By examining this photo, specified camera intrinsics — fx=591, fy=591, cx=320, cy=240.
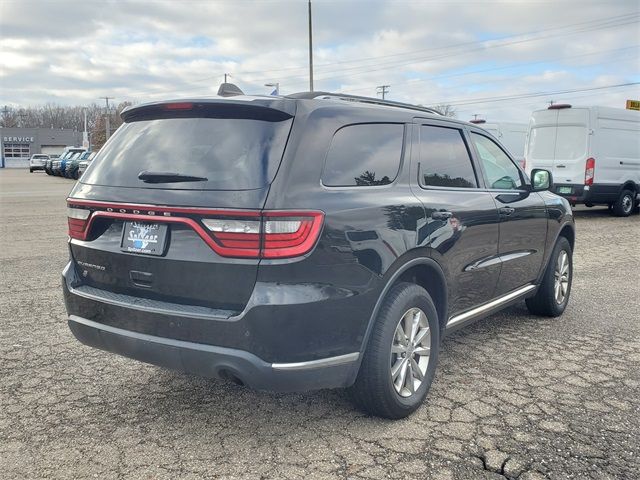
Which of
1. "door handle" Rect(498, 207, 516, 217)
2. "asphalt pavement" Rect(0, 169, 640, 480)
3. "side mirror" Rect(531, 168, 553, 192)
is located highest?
"side mirror" Rect(531, 168, 553, 192)

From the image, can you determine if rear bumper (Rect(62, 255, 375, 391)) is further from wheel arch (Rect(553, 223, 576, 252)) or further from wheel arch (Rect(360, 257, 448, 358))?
wheel arch (Rect(553, 223, 576, 252))

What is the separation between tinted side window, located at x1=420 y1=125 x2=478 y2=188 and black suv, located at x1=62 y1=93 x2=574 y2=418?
0.9 inches

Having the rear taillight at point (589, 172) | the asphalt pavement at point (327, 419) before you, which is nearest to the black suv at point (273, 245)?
the asphalt pavement at point (327, 419)

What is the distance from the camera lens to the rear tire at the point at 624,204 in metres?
15.0

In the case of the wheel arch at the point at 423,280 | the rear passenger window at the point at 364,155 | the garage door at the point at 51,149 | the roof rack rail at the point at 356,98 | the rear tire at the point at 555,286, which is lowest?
the rear tire at the point at 555,286

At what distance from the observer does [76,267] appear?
135 inches

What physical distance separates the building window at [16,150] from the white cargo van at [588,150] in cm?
10836

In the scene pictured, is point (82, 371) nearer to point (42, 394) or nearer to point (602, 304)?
point (42, 394)

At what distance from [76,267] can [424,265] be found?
6.67 feet

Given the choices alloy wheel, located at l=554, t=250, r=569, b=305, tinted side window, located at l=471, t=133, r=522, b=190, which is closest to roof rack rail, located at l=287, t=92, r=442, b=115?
tinted side window, located at l=471, t=133, r=522, b=190

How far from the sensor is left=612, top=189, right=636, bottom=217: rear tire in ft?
49.1

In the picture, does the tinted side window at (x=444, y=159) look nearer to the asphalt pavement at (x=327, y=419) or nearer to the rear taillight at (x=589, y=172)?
the asphalt pavement at (x=327, y=419)

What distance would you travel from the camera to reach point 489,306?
439cm

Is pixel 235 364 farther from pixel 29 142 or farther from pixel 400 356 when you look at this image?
pixel 29 142
